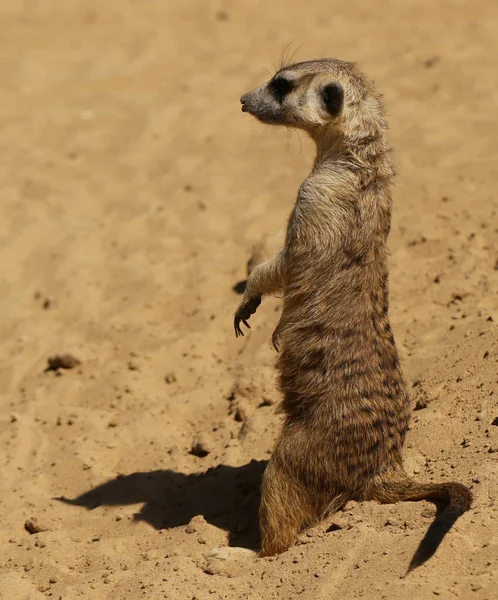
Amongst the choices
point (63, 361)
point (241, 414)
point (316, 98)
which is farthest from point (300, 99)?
point (63, 361)

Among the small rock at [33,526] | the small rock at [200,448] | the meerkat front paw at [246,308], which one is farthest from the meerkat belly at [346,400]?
the small rock at [33,526]

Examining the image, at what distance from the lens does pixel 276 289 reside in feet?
12.0

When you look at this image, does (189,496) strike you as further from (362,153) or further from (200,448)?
(362,153)

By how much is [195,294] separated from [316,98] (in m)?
2.02

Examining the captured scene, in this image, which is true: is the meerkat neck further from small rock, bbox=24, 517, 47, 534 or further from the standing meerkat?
small rock, bbox=24, 517, 47, 534

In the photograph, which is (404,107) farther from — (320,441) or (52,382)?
(320,441)

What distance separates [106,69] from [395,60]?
2.65 m

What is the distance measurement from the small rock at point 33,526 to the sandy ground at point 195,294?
0.02 meters

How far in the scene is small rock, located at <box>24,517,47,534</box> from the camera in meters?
3.90

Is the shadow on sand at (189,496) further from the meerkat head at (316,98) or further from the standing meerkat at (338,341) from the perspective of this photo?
the meerkat head at (316,98)

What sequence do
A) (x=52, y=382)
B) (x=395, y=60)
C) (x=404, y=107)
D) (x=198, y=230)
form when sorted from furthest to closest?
(x=395, y=60) < (x=404, y=107) < (x=198, y=230) < (x=52, y=382)

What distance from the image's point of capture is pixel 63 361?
16.3ft

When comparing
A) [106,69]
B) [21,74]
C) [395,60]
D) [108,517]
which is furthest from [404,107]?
[108,517]

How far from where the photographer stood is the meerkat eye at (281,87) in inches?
152
